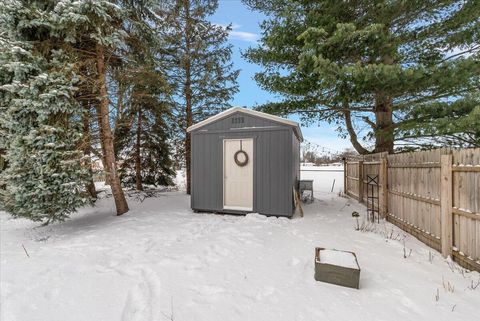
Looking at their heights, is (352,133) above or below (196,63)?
below

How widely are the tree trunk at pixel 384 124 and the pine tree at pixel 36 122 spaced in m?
7.63

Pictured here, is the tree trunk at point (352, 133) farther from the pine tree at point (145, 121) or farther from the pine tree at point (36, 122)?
the pine tree at point (36, 122)

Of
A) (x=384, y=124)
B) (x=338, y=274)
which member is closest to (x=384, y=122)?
(x=384, y=124)

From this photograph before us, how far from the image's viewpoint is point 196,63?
9391mm

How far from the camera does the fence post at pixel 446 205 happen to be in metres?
3.33

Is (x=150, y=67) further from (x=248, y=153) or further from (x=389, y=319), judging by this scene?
(x=389, y=319)

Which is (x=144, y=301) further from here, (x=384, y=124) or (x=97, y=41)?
(x=384, y=124)

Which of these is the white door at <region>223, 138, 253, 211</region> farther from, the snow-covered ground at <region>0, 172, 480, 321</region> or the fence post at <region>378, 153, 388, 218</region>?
the fence post at <region>378, 153, 388, 218</region>

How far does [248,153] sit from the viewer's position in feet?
20.2

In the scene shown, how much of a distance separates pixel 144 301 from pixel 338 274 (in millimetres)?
2026

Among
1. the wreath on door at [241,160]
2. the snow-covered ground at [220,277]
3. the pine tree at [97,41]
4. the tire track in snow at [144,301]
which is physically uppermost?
the pine tree at [97,41]

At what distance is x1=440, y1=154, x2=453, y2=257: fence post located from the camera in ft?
10.9

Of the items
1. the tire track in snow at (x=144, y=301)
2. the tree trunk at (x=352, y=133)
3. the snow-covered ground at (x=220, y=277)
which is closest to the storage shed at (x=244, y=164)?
the snow-covered ground at (x=220, y=277)

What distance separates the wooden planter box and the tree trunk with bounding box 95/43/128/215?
205 inches
